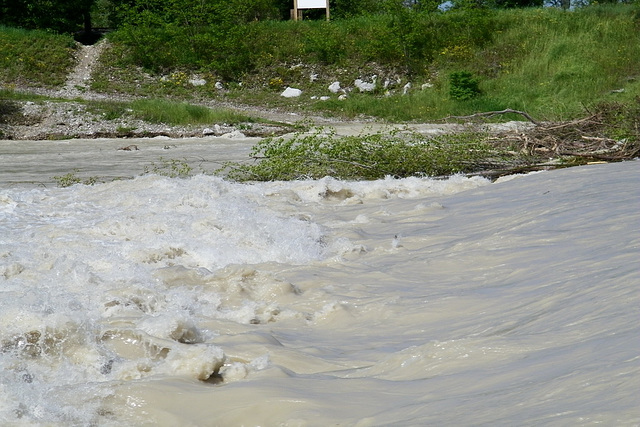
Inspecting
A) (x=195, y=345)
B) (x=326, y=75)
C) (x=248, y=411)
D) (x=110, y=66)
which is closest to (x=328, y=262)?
(x=195, y=345)

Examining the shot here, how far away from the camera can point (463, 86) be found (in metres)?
23.1

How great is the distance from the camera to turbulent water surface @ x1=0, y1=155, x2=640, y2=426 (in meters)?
2.72

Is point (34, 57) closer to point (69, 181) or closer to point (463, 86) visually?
point (463, 86)

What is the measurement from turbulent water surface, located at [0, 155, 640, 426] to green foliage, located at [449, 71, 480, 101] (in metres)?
15.9

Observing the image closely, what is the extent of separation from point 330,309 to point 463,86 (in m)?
19.7

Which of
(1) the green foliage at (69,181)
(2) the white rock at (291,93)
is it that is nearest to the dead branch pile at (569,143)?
(1) the green foliage at (69,181)

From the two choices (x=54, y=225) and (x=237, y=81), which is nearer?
(x=54, y=225)

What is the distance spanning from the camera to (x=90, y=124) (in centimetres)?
1886

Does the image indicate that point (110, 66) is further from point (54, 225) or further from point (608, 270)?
point (608, 270)

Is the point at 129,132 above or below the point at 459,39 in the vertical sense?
below

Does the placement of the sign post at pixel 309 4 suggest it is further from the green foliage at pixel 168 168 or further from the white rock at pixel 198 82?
the green foliage at pixel 168 168

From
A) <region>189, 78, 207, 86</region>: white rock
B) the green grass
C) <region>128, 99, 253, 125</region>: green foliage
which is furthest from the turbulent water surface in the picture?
<region>189, 78, 207, 86</region>: white rock

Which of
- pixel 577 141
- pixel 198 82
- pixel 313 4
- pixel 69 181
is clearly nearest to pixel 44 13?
pixel 198 82

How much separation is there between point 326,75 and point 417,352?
24090 millimetres
